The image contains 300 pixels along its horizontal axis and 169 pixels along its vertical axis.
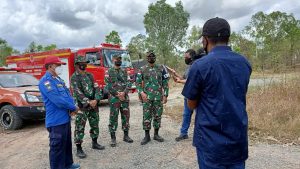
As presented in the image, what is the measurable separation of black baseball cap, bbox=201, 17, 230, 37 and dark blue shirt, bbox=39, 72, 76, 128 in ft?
9.00

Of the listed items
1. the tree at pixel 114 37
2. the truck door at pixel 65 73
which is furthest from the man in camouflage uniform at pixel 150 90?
the tree at pixel 114 37

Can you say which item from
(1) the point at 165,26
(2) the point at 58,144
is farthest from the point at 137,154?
(1) the point at 165,26

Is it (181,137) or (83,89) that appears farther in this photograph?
(181,137)

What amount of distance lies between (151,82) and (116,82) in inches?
27.7

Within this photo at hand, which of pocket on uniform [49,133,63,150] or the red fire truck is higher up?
the red fire truck

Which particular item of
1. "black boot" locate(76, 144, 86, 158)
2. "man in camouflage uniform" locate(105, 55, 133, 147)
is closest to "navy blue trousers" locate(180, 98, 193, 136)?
"man in camouflage uniform" locate(105, 55, 133, 147)

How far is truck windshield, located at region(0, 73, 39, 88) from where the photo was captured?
29.7 feet

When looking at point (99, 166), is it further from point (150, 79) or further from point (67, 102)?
point (150, 79)

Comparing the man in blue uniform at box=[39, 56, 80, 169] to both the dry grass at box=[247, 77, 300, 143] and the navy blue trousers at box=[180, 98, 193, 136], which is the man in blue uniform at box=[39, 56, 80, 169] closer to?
the navy blue trousers at box=[180, 98, 193, 136]

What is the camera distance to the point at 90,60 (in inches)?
498

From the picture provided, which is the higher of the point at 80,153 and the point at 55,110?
the point at 55,110

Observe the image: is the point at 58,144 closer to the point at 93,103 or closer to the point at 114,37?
the point at 93,103

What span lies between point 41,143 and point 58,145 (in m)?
2.64

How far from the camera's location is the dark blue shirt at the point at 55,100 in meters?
4.43
